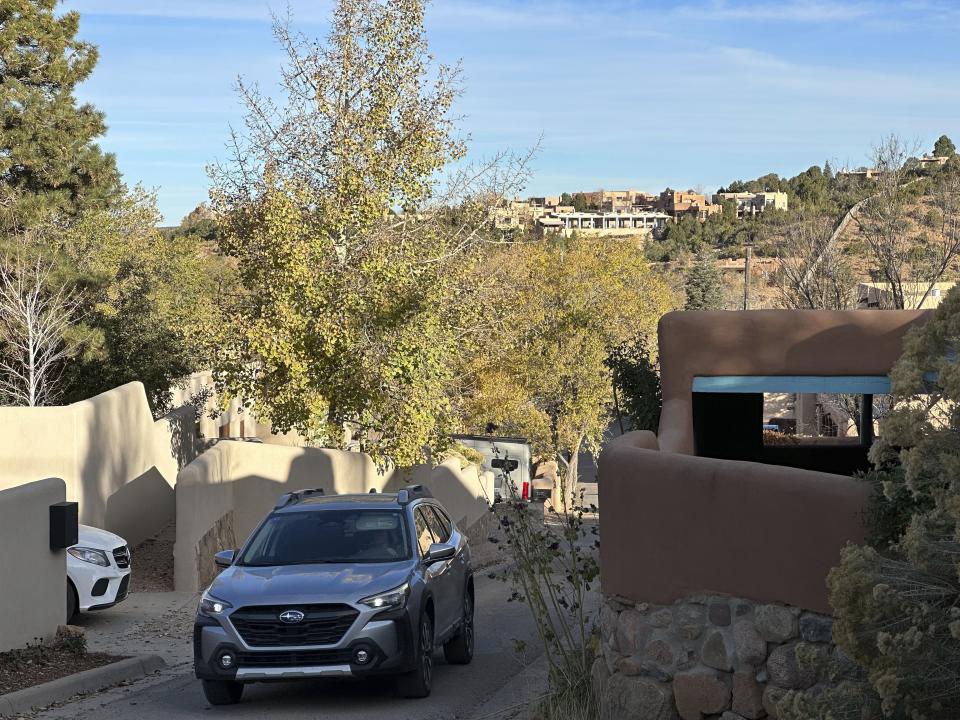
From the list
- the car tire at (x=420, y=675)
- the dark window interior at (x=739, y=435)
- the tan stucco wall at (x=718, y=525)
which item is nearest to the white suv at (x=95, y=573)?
the car tire at (x=420, y=675)

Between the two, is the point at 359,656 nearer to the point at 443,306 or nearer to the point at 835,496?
the point at 835,496

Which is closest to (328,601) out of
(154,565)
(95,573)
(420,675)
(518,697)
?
(420,675)

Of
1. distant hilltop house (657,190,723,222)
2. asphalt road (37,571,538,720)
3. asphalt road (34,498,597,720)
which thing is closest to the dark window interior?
asphalt road (34,498,597,720)

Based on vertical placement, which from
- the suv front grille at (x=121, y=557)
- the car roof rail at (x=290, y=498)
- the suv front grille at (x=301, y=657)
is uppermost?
the car roof rail at (x=290, y=498)

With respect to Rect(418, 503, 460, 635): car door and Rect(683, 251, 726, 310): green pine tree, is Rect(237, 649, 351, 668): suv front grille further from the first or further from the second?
Rect(683, 251, 726, 310): green pine tree

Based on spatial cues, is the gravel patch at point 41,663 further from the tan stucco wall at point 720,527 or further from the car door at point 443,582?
the tan stucco wall at point 720,527

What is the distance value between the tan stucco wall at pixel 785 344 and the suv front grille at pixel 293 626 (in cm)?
507

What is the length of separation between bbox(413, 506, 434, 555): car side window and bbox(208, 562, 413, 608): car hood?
0.80m

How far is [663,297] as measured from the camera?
176 feet

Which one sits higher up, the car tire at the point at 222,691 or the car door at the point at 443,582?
the car door at the point at 443,582

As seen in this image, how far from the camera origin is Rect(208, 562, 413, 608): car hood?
10953 millimetres

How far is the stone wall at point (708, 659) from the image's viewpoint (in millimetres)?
8156

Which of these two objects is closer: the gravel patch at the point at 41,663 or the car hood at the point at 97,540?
the gravel patch at the point at 41,663

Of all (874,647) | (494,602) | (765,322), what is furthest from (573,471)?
(874,647)
